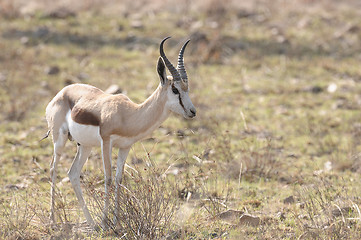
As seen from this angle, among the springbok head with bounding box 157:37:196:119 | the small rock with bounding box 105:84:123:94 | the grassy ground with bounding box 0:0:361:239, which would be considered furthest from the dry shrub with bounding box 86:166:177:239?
the small rock with bounding box 105:84:123:94

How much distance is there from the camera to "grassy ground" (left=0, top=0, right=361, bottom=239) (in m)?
5.74

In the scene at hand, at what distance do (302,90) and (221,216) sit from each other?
6.47 metres

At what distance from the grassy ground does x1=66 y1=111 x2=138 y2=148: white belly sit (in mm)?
338

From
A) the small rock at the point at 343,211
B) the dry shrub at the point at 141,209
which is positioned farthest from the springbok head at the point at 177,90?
the small rock at the point at 343,211

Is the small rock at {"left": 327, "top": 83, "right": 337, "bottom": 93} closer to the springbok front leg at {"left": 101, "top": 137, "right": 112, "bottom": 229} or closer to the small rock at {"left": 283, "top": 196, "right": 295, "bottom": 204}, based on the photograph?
the small rock at {"left": 283, "top": 196, "right": 295, "bottom": 204}

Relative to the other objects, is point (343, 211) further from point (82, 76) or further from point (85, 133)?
point (82, 76)

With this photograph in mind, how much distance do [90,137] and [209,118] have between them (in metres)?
4.55

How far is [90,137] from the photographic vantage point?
5.74 m

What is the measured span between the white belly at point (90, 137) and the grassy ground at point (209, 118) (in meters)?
0.34

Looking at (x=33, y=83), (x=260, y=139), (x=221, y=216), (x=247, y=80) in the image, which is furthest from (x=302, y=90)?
(x=221, y=216)

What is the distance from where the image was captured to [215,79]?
12461 mm

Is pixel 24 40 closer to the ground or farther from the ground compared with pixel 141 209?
closer to the ground

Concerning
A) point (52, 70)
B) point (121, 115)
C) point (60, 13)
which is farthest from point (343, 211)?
point (60, 13)

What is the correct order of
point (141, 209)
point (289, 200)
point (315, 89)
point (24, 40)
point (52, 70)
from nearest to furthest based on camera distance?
point (141, 209) → point (289, 200) → point (315, 89) → point (52, 70) → point (24, 40)
